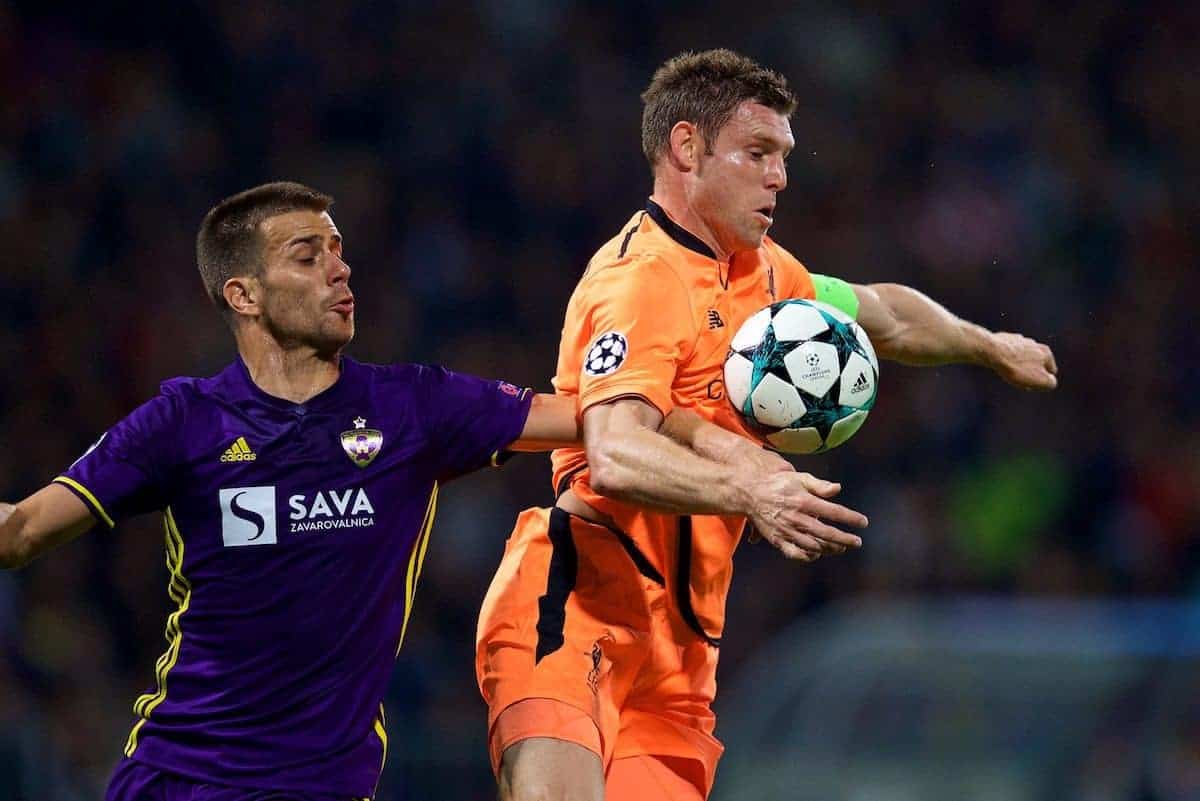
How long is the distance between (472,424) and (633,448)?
0.53 meters

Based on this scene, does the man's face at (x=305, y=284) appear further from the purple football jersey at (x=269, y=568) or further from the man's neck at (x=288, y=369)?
the purple football jersey at (x=269, y=568)

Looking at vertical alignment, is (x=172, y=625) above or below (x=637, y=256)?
below

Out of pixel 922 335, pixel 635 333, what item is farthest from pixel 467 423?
pixel 922 335

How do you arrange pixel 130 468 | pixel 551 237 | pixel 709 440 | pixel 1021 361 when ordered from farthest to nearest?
pixel 551 237
pixel 1021 361
pixel 709 440
pixel 130 468

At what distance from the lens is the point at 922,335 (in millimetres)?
5598

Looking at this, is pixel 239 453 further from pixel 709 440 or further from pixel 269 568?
pixel 709 440

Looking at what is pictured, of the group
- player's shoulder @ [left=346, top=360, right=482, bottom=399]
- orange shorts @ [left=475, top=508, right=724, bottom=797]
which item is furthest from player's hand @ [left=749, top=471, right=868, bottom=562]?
player's shoulder @ [left=346, top=360, right=482, bottom=399]

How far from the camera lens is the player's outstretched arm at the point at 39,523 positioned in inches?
163

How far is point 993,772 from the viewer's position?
327 inches

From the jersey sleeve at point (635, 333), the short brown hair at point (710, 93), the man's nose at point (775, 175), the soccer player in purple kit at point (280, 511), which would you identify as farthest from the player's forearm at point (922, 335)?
the soccer player in purple kit at point (280, 511)

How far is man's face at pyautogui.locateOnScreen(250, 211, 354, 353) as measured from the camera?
4.52m

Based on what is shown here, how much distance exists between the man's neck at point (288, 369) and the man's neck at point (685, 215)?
108cm

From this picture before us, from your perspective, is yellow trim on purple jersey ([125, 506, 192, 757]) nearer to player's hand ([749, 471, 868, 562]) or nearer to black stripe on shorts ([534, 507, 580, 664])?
black stripe on shorts ([534, 507, 580, 664])

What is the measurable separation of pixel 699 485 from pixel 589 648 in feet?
2.70
